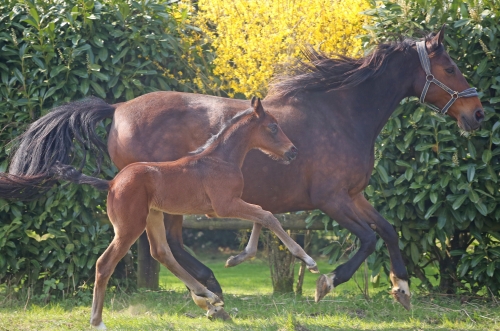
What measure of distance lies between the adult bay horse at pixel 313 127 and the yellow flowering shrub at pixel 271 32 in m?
1.01

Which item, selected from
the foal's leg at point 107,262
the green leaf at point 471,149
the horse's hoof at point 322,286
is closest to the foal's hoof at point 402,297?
the horse's hoof at point 322,286

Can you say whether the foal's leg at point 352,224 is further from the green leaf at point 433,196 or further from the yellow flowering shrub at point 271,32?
the yellow flowering shrub at point 271,32

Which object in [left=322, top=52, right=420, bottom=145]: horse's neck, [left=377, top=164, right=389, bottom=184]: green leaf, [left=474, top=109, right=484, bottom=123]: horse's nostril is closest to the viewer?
[left=474, top=109, right=484, bottom=123]: horse's nostril

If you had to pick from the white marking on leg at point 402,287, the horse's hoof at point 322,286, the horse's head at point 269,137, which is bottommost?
the white marking on leg at point 402,287

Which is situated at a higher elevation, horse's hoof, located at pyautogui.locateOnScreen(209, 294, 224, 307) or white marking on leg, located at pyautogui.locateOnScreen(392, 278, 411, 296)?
white marking on leg, located at pyautogui.locateOnScreen(392, 278, 411, 296)

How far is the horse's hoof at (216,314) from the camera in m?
5.62

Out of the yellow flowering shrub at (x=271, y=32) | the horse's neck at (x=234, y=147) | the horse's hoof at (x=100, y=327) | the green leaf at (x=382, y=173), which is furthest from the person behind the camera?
the yellow flowering shrub at (x=271, y=32)

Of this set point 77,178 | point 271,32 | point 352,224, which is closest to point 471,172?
point 352,224

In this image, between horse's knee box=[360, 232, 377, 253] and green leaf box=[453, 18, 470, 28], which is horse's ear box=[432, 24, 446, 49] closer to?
green leaf box=[453, 18, 470, 28]

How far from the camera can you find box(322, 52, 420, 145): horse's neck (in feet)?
20.1

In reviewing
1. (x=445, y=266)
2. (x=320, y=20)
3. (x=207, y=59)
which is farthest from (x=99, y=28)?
(x=445, y=266)

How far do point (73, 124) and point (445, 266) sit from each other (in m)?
3.78

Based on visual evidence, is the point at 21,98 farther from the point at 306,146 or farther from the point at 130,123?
the point at 306,146

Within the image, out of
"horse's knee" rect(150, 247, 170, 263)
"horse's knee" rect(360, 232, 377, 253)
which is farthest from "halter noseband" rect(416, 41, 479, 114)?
"horse's knee" rect(150, 247, 170, 263)
